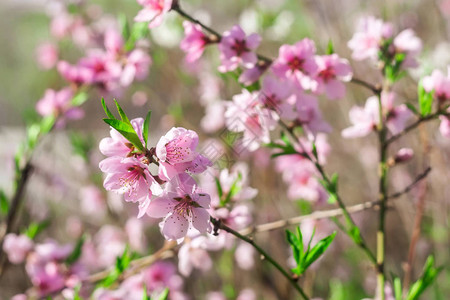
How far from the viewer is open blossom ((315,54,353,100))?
1.17 meters

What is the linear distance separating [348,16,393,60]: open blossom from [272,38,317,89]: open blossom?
22 centimetres

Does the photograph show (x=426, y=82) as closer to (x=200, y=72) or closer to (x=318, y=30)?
(x=318, y=30)

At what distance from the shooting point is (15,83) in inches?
369

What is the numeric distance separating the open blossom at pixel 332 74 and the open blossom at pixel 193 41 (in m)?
0.31

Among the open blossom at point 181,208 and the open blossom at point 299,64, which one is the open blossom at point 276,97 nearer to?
the open blossom at point 299,64

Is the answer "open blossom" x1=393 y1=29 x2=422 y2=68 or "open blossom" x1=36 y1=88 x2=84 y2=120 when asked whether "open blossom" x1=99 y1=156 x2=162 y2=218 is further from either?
"open blossom" x1=36 y1=88 x2=84 y2=120

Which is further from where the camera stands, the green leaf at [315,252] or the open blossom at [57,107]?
the open blossom at [57,107]

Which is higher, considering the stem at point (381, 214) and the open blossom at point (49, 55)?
the open blossom at point (49, 55)

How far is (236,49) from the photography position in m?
1.16

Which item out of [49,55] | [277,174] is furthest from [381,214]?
[49,55]

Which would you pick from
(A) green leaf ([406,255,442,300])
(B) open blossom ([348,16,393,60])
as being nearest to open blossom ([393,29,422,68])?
(B) open blossom ([348,16,393,60])

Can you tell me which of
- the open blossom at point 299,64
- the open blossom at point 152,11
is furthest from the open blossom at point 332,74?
the open blossom at point 152,11

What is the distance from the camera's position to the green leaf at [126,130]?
2.45 ft

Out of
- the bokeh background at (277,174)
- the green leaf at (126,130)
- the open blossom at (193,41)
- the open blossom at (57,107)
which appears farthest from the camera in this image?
the bokeh background at (277,174)
